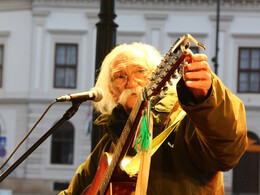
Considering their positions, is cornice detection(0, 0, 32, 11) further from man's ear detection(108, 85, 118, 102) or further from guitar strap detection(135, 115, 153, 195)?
guitar strap detection(135, 115, 153, 195)

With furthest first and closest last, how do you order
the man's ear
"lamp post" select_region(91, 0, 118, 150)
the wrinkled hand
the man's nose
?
"lamp post" select_region(91, 0, 118, 150), the man's ear, the man's nose, the wrinkled hand

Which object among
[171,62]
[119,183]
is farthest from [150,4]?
[171,62]

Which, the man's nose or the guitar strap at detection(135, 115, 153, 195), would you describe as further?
the man's nose

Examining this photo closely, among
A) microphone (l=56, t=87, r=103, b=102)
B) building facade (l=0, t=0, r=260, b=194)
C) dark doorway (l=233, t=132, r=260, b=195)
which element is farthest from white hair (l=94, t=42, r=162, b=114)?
building facade (l=0, t=0, r=260, b=194)

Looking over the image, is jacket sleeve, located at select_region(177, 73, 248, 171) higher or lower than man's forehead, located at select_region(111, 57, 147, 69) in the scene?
lower

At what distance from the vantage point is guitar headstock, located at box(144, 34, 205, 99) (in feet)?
5.95

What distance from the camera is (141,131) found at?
2.07 meters

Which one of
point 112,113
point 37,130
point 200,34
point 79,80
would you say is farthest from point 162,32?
point 112,113

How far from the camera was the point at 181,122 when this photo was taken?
2205mm

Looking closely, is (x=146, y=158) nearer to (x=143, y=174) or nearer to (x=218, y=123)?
(x=143, y=174)

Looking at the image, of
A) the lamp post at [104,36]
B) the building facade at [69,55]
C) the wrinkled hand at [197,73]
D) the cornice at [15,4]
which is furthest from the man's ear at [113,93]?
the cornice at [15,4]

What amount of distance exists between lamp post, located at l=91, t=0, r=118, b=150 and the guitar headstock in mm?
2331

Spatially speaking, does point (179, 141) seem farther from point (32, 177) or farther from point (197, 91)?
Answer: point (32, 177)

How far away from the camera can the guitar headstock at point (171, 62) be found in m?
1.81
